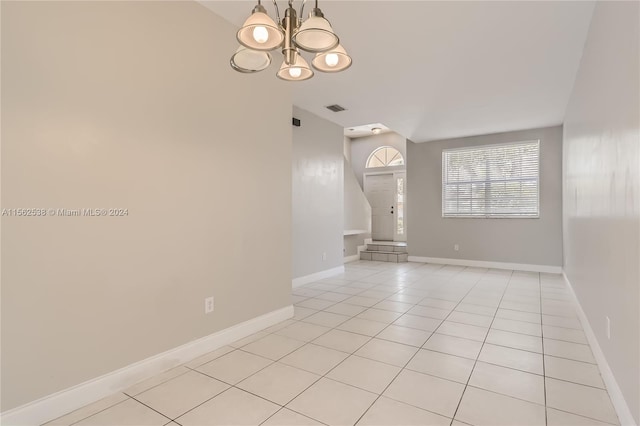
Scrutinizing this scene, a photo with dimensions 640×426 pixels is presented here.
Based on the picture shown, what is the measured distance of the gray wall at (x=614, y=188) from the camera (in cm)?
145

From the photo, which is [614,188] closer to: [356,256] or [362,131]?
[356,256]

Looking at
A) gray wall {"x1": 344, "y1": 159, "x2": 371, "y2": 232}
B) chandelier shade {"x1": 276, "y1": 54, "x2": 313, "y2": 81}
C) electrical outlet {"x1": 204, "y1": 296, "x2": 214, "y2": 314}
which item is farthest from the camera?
gray wall {"x1": 344, "y1": 159, "x2": 371, "y2": 232}

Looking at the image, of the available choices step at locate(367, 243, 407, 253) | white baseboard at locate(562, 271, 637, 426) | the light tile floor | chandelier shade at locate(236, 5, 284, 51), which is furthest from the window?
chandelier shade at locate(236, 5, 284, 51)

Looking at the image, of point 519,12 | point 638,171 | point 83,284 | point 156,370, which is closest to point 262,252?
point 156,370

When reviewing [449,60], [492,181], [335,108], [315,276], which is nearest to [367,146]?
[492,181]

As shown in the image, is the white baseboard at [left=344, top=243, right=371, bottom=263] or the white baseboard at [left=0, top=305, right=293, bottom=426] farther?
the white baseboard at [left=344, top=243, right=371, bottom=263]

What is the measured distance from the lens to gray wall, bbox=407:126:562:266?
575 cm

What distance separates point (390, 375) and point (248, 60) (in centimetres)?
211

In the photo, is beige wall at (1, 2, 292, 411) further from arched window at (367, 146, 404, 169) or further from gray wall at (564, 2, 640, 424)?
arched window at (367, 146, 404, 169)

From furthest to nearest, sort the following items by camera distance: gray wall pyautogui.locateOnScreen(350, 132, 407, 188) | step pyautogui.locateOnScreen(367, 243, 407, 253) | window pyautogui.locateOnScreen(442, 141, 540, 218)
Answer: gray wall pyautogui.locateOnScreen(350, 132, 407, 188)
step pyautogui.locateOnScreen(367, 243, 407, 253)
window pyautogui.locateOnScreen(442, 141, 540, 218)

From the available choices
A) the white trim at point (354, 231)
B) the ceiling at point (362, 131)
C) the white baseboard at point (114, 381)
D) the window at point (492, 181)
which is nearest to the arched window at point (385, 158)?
the ceiling at point (362, 131)

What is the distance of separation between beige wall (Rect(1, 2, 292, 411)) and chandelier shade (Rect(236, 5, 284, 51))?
0.97 meters

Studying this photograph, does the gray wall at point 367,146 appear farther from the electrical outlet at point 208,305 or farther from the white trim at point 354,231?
the electrical outlet at point 208,305

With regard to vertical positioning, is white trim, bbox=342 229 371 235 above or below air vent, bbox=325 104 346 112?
below
